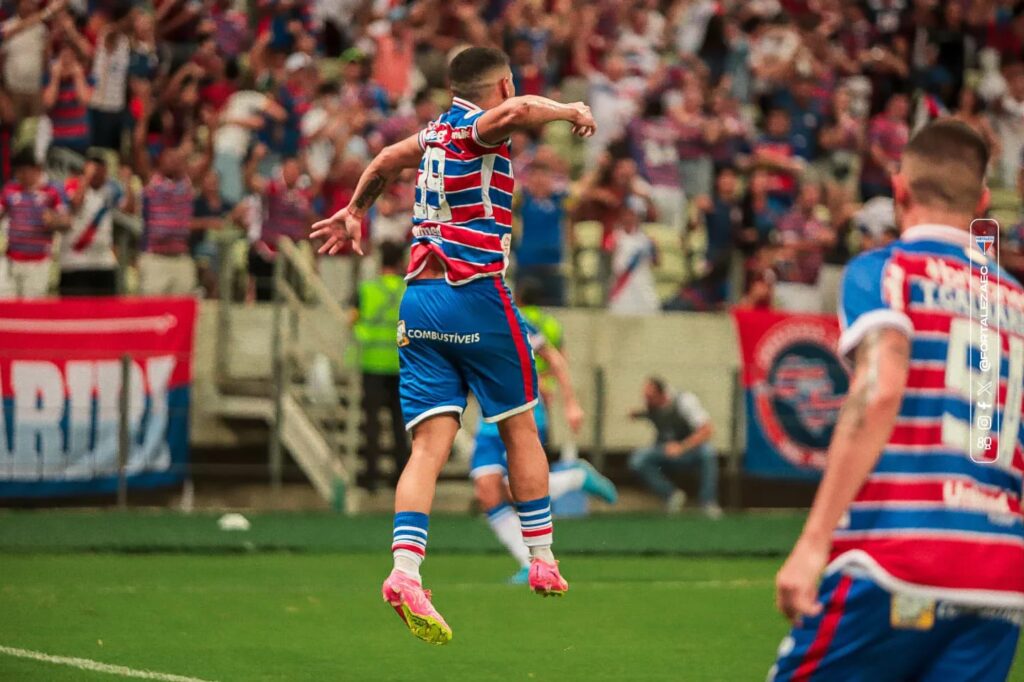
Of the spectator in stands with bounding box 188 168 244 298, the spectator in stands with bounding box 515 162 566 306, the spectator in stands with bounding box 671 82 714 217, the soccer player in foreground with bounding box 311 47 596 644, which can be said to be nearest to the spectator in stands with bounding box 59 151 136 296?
the spectator in stands with bounding box 188 168 244 298

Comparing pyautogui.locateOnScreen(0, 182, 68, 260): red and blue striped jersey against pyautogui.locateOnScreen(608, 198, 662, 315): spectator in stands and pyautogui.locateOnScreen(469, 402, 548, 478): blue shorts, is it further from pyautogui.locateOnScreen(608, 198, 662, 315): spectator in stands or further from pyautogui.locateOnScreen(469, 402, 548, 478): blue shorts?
pyautogui.locateOnScreen(469, 402, 548, 478): blue shorts

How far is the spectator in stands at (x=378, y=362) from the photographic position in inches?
637

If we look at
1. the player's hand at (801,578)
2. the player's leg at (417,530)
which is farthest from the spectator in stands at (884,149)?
the player's hand at (801,578)

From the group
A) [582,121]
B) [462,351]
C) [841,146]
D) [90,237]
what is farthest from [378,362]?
[582,121]

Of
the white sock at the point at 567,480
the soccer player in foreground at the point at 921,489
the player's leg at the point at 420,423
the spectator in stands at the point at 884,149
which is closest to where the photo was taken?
the soccer player in foreground at the point at 921,489

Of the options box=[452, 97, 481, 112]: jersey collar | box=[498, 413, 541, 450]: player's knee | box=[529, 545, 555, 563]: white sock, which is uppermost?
box=[452, 97, 481, 112]: jersey collar

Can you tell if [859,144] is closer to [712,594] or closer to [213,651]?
[712,594]

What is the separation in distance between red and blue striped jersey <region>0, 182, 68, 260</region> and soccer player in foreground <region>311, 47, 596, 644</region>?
8673mm

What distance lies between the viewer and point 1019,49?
931 inches

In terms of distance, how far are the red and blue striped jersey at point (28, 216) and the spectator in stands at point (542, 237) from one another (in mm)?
4883

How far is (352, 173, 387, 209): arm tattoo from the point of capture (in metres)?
7.66

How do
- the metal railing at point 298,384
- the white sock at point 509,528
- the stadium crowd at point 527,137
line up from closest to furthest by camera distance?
the white sock at point 509,528 < the stadium crowd at point 527,137 < the metal railing at point 298,384

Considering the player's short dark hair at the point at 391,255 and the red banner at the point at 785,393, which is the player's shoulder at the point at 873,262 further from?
the red banner at the point at 785,393

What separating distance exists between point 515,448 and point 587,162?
13.3 meters
